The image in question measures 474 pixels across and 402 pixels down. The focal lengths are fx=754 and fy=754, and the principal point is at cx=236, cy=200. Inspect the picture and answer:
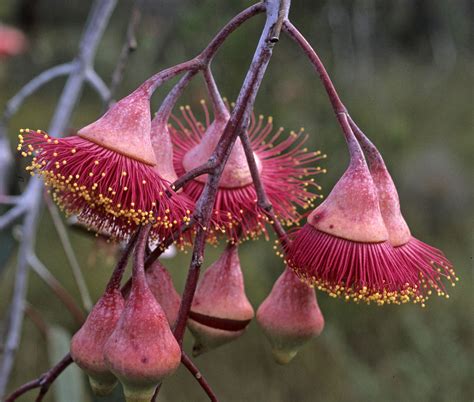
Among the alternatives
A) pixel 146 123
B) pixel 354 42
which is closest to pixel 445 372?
pixel 146 123

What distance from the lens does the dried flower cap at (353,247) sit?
0.77m

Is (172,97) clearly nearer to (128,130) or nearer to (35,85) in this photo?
(128,130)

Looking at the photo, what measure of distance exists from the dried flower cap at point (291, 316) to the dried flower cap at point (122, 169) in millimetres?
171

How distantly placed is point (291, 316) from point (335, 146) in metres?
2.05

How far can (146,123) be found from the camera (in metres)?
0.76

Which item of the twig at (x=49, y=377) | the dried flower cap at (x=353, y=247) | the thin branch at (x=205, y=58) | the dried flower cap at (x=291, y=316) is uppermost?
the thin branch at (x=205, y=58)

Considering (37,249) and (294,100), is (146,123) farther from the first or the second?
(37,249)

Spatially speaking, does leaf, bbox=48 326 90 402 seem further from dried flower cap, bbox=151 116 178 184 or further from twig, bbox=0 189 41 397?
dried flower cap, bbox=151 116 178 184

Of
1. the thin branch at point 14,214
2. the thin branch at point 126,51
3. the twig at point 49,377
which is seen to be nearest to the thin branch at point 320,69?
the twig at point 49,377

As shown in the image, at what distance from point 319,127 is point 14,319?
1775 mm

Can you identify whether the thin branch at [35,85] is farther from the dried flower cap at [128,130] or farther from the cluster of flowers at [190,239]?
the dried flower cap at [128,130]

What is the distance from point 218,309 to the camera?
869mm

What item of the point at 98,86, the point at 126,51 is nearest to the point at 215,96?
the point at 126,51

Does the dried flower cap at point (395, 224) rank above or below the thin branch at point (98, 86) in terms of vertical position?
below
